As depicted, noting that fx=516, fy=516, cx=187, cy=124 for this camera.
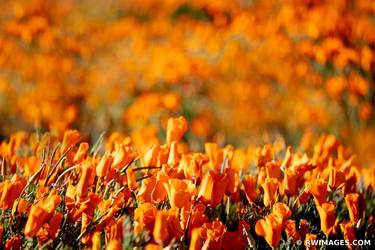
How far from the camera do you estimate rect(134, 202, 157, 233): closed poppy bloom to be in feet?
A: 4.13

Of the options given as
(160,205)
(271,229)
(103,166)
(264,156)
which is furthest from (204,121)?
(271,229)

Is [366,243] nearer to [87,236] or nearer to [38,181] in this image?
[87,236]

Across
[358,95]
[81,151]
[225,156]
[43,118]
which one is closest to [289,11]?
[358,95]

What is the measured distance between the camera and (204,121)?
521 centimetres

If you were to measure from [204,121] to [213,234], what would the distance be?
3.95 meters

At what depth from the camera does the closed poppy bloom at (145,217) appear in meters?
1.26

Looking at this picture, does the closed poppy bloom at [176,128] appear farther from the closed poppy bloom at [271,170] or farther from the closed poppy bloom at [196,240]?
the closed poppy bloom at [196,240]

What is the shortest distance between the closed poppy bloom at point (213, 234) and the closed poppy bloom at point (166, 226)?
61mm

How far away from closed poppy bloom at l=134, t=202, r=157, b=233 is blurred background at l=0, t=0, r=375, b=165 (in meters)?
2.78

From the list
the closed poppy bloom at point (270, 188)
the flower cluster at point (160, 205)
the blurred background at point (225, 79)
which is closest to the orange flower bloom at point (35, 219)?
the flower cluster at point (160, 205)

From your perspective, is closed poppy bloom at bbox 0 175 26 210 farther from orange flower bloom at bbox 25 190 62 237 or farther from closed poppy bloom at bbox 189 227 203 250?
closed poppy bloom at bbox 189 227 203 250

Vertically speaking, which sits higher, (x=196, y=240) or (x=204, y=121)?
(x=196, y=240)

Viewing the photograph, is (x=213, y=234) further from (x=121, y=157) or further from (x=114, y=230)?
(x=121, y=157)

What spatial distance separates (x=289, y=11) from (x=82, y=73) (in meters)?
2.49
